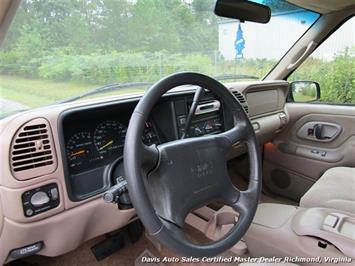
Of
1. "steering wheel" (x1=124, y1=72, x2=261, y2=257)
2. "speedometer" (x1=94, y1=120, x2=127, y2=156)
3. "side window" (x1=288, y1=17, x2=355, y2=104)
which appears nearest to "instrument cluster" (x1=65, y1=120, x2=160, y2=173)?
"speedometer" (x1=94, y1=120, x2=127, y2=156)

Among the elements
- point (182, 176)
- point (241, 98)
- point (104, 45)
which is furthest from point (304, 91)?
point (182, 176)

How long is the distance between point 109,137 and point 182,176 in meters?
0.49

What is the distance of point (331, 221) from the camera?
1.12 meters

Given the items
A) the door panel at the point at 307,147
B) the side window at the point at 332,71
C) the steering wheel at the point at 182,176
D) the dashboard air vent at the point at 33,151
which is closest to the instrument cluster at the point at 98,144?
the dashboard air vent at the point at 33,151

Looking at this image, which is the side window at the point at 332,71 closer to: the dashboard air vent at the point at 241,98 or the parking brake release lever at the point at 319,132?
the parking brake release lever at the point at 319,132

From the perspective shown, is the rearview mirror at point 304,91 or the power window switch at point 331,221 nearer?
the power window switch at point 331,221

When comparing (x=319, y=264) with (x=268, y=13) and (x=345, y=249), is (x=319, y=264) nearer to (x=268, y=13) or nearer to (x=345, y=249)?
(x=345, y=249)

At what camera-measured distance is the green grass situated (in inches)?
43.6

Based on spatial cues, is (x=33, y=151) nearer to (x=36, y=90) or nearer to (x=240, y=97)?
(x=36, y=90)

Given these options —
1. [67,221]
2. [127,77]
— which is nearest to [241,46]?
[127,77]

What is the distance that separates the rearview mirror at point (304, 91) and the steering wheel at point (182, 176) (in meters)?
1.61

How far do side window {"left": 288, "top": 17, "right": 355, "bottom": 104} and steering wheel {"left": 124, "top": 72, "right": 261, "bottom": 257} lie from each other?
1.52 metres

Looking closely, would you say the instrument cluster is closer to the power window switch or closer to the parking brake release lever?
the power window switch

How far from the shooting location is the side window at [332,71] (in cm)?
220
